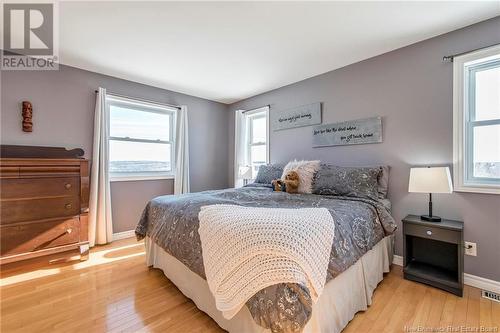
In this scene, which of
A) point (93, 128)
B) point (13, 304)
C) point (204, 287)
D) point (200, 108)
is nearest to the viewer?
point (204, 287)

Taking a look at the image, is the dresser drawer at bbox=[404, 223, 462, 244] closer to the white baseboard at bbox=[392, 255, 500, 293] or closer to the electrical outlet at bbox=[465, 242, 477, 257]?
the electrical outlet at bbox=[465, 242, 477, 257]

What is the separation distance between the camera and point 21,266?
7.58 ft

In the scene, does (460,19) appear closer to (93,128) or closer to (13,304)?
(93,128)

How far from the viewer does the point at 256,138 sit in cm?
414

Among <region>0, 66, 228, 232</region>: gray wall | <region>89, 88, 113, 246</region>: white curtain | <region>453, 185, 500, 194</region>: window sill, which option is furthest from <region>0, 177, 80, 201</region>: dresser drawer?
<region>453, 185, 500, 194</region>: window sill

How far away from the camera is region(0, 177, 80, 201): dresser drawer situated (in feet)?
7.00

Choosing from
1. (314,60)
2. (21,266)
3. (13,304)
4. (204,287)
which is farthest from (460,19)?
(21,266)

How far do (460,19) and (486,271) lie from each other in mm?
2164

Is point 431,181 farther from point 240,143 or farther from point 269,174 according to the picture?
point 240,143

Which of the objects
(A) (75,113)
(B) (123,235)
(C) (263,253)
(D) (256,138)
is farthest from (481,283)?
(A) (75,113)

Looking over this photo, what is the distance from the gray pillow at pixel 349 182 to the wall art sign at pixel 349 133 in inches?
18.1

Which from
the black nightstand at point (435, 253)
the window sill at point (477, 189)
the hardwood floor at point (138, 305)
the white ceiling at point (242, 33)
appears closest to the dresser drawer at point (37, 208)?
the hardwood floor at point (138, 305)

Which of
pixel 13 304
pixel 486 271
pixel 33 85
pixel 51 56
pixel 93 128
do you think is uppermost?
pixel 51 56

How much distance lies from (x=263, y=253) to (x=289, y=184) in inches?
63.6
